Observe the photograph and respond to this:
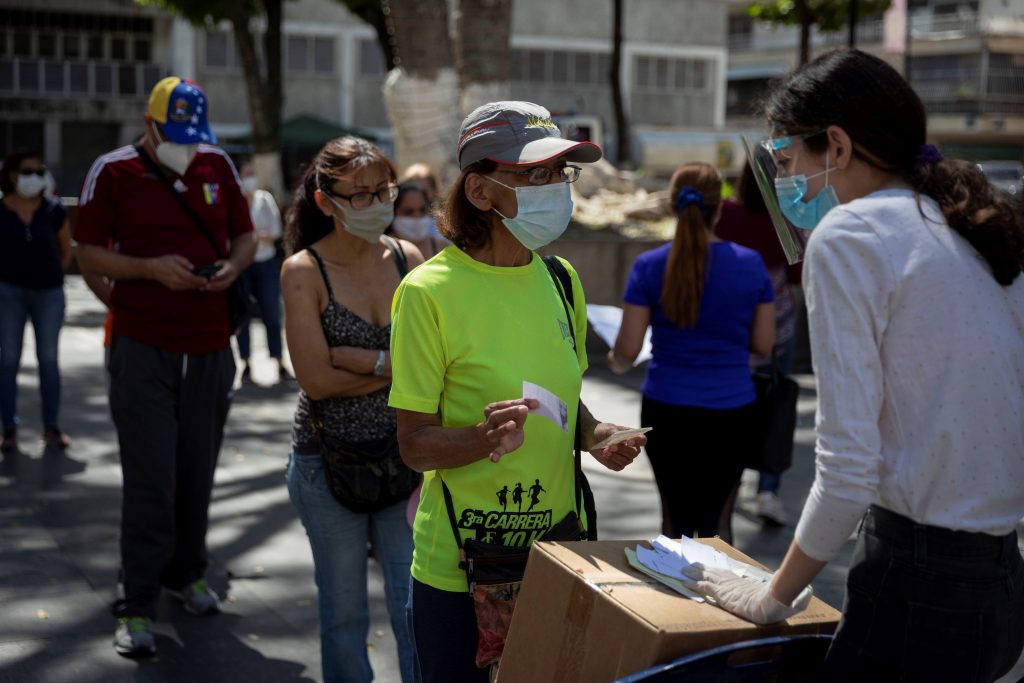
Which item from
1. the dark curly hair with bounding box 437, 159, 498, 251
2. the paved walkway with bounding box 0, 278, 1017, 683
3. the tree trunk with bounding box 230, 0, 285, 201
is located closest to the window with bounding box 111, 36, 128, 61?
the tree trunk with bounding box 230, 0, 285, 201

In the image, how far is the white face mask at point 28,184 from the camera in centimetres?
855

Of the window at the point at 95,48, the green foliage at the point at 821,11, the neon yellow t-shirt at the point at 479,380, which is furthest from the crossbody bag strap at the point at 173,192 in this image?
the window at the point at 95,48

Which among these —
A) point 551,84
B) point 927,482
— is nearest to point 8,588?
point 927,482

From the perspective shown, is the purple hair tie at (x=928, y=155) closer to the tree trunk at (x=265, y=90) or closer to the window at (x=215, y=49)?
the tree trunk at (x=265, y=90)

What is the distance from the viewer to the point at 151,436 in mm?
4852

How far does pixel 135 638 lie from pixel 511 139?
2.96 meters

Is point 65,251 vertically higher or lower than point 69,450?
higher

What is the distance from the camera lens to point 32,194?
8.60 metres

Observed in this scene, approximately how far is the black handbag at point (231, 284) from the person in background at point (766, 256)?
2.62 metres

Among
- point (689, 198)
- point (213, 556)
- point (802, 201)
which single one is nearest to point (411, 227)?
point (213, 556)

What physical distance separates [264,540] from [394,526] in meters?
2.58

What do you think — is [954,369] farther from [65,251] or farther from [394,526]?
[65,251]

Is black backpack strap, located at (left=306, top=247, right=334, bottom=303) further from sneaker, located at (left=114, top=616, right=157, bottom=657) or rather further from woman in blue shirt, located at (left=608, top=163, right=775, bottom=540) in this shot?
sneaker, located at (left=114, top=616, right=157, bottom=657)

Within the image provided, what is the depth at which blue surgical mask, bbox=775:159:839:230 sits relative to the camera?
7.58 ft
